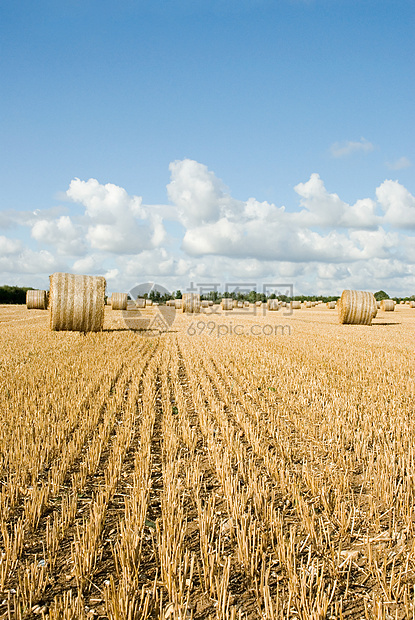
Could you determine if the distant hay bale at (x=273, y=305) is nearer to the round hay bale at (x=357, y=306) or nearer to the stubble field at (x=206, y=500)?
the round hay bale at (x=357, y=306)

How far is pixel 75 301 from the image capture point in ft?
46.8

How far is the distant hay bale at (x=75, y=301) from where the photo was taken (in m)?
14.0

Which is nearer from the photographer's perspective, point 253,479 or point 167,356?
point 253,479

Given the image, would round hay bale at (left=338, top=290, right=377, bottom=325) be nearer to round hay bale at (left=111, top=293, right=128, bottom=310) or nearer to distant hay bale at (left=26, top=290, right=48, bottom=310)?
round hay bale at (left=111, top=293, right=128, bottom=310)

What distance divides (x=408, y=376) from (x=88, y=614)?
291 inches

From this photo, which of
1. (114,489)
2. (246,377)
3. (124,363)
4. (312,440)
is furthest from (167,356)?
(114,489)

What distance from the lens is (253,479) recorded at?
3736mm

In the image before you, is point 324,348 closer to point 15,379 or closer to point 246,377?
point 246,377

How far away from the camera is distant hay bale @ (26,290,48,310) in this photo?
32156 mm

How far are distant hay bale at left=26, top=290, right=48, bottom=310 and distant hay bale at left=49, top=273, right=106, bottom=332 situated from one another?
1908 centimetres

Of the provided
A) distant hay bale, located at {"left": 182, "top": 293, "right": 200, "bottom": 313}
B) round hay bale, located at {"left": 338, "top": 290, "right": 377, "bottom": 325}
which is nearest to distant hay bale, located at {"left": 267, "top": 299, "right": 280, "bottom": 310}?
distant hay bale, located at {"left": 182, "top": 293, "right": 200, "bottom": 313}

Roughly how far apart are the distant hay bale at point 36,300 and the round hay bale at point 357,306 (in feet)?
70.0

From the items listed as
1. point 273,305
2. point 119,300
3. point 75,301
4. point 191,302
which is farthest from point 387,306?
point 75,301

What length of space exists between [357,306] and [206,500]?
2016 cm
